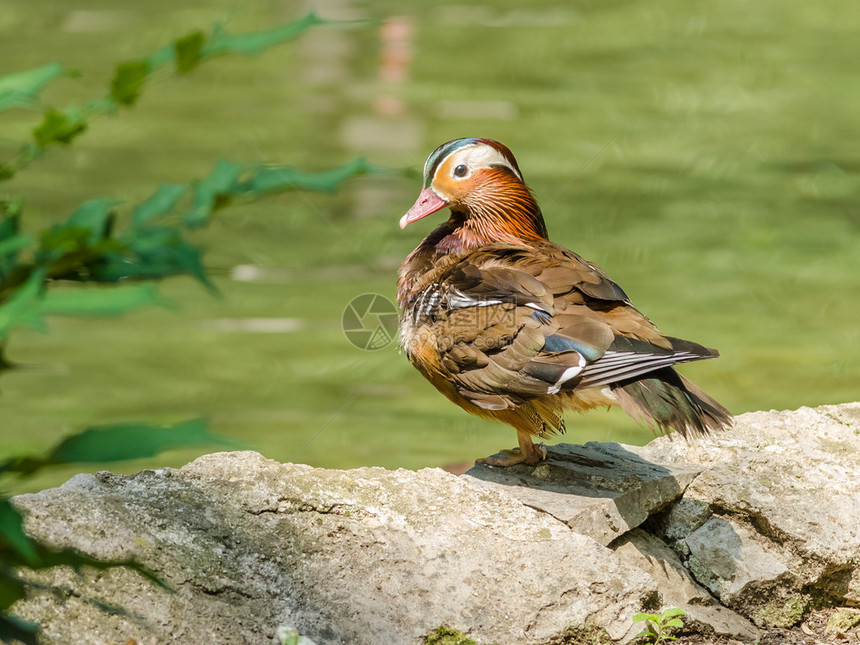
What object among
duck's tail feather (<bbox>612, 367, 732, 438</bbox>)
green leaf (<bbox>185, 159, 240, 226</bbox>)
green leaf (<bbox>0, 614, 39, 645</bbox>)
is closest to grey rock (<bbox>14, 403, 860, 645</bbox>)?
duck's tail feather (<bbox>612, 367, 732, 438</bbox>)

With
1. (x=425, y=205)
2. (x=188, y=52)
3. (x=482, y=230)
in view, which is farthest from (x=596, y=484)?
(x=188, y=52)

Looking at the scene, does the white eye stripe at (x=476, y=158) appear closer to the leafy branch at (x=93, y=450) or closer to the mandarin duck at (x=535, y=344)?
the mandarin duck at (x=535, y=344)

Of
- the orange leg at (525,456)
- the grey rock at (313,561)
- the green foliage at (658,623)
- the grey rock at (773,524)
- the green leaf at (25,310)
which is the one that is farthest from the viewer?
the orange leg at (525,456)

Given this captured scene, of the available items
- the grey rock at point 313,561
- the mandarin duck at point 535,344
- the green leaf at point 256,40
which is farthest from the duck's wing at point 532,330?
the green leaf at point 256,40

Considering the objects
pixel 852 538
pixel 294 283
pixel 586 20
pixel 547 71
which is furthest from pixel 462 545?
pixel 586 20

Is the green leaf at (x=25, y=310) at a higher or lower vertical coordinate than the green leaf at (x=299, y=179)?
lower

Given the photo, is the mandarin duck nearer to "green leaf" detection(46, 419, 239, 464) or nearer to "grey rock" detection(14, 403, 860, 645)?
"grey rock" detection(14, 403, 860, 645)

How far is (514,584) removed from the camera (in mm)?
2566

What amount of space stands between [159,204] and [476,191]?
2709mm

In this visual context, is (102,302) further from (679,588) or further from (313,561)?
(679,588)

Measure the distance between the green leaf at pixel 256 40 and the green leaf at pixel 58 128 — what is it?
0.54 feet

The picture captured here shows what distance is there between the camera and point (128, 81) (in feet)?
4.05

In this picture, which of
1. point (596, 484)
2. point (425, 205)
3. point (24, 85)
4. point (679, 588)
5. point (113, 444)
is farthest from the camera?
point (425, 205)

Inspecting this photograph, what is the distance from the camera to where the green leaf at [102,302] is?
1.08 metres
